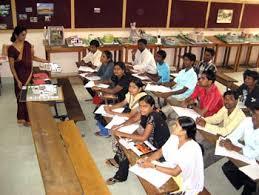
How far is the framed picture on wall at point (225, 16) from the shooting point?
8.32m

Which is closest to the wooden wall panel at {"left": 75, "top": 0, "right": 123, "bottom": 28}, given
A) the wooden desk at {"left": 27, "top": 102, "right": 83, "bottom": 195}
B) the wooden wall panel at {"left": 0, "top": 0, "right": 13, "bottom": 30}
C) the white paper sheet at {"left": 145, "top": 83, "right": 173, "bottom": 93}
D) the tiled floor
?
the wooden wall panel at {"left": 0, "top": 0, "right": 13, "bottom": 30}

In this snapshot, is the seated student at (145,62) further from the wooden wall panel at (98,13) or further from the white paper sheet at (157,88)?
the wooden wall panel at (98,13)

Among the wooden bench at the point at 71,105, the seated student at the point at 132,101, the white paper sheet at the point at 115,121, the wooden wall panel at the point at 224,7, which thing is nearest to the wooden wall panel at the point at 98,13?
the wooden bench at the point at 71,105

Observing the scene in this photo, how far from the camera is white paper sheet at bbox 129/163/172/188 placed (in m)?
2.58

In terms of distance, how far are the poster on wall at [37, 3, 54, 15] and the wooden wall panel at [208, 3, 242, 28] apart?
4.23 meters

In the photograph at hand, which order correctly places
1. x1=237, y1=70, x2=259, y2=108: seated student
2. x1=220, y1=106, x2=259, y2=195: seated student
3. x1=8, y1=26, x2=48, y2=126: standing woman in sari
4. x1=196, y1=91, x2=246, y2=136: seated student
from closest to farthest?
x1=220, y1=106, x2=259, y2=195: seated student < x1=196, y1=91, x2=246, y2=136: seated student < x1=237, y1=70, x2=259, y2=108: seated student < x1=8, y1=26, x2=48, y2=126: standing woman in sari

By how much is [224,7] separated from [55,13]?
4.58 meters

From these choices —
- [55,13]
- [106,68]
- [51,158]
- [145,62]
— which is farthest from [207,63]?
[51,158]

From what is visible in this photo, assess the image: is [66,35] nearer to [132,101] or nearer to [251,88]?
[132,101]

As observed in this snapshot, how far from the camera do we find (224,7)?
8.30 meters

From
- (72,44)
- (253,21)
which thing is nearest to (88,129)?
(72,44)

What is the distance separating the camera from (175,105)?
4.41m

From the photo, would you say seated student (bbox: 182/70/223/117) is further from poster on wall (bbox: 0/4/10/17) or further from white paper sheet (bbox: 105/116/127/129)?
poster on wall (bbox: 0/4/10/17)

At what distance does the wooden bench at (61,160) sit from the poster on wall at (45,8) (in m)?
3.47
